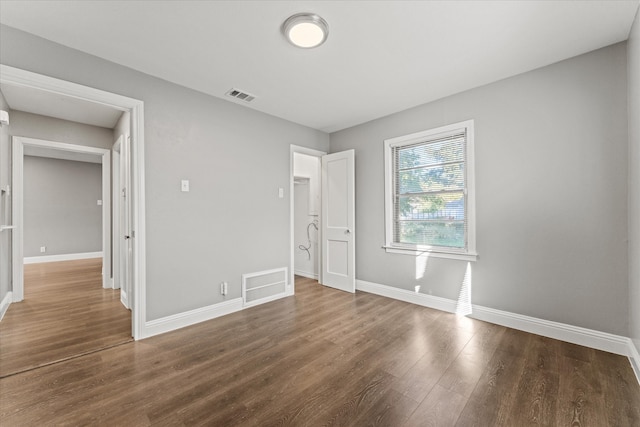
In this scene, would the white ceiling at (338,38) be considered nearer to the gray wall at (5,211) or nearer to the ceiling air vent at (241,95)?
the ceiling air vent at (241,95)

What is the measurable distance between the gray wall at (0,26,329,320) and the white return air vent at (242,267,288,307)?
10 cm

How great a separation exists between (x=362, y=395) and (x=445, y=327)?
148cm

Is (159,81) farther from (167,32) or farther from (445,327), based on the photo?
(445,327)

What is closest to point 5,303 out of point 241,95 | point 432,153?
point 241,95

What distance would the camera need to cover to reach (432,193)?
348 cm

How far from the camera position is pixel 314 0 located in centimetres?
179

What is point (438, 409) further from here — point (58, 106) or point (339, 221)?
point (58, 106)

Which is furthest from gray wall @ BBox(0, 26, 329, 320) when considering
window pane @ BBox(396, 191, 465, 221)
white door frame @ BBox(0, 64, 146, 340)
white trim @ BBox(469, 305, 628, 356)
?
white trim @ BBox(469, 305, 628, 356)

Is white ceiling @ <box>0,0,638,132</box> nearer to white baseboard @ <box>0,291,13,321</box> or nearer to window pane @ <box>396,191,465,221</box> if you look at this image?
window pane @ <box>396,191,465,221</box>

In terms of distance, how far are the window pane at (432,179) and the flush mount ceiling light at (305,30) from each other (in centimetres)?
213

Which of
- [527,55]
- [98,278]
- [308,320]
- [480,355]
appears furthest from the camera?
[98,278]

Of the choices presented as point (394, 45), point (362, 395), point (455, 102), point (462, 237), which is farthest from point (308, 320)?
point (455, 102)

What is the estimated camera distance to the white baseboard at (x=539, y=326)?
7.47ft

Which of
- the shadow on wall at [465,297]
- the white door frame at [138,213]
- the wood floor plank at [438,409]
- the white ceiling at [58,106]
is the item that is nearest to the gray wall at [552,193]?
the shadow on wall at [465,297]
